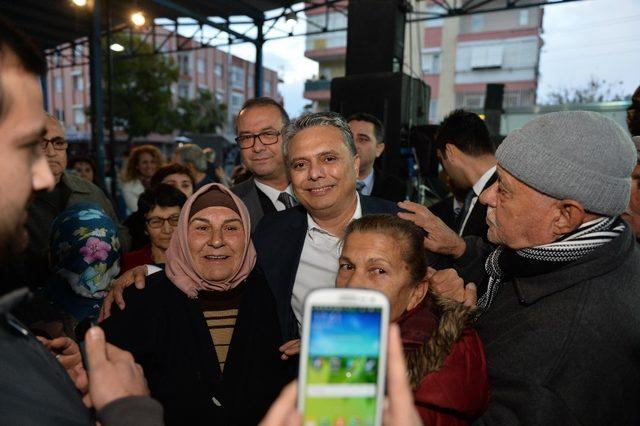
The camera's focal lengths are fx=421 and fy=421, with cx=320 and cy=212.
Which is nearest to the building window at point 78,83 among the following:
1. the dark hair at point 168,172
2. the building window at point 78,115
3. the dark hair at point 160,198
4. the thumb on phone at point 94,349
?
the building window at point 78,115

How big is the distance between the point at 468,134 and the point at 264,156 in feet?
5.23

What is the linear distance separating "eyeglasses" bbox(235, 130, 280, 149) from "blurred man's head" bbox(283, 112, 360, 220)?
2.78 ft

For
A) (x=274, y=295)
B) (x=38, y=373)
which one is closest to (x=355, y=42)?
(x=274, y=295)

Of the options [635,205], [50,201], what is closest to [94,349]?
[635,205]

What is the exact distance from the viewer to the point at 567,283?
1.21 m

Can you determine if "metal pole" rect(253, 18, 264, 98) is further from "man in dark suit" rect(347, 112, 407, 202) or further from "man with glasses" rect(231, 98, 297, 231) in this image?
"man with glasses" rect(231, 98, 297, 231)

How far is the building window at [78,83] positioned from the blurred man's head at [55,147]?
4481cm

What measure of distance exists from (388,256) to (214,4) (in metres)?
11.5

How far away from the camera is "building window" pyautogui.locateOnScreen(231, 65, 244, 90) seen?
5211 cm

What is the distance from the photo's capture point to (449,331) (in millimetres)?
1260

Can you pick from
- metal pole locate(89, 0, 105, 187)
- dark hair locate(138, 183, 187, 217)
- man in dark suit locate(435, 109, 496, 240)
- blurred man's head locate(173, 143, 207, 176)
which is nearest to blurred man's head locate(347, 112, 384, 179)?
man in dark suit locate(435, 109, 496, 240)

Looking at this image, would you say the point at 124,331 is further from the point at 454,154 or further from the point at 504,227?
the point at 454,154

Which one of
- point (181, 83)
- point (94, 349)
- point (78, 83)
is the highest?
point (181, 83)

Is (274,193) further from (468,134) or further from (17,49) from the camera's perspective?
(17,49)
